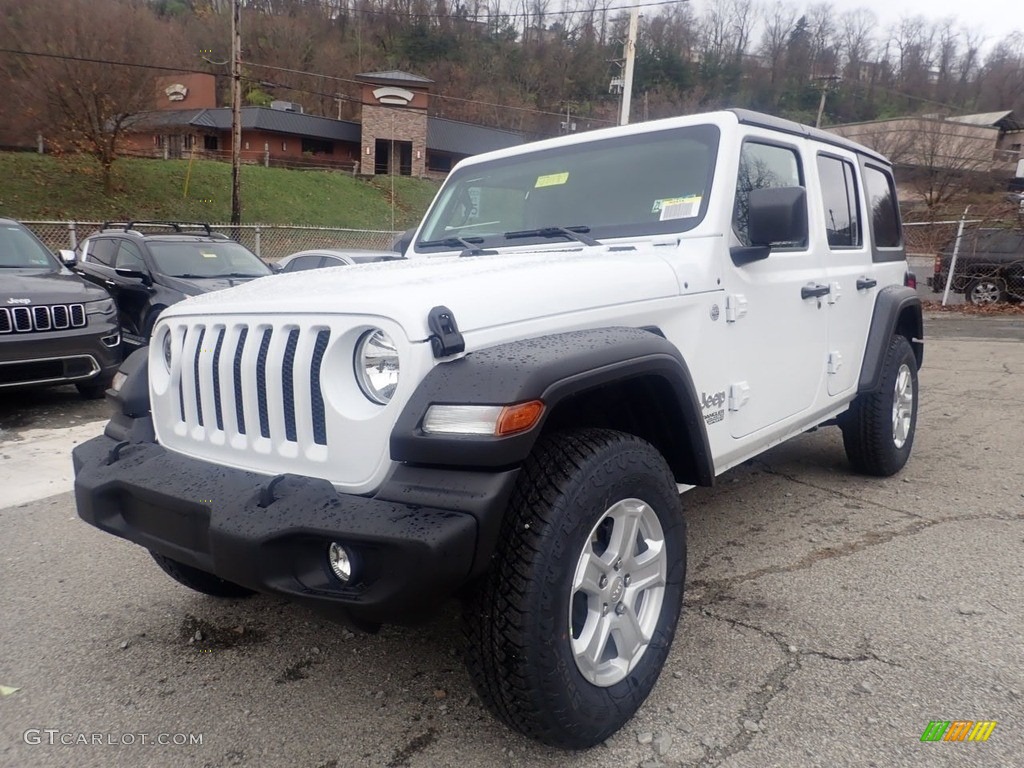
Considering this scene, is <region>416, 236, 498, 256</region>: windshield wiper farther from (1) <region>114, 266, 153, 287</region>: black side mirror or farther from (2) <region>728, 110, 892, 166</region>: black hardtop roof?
(1) <region>114, 266, 153, 287</region>: black side mirror

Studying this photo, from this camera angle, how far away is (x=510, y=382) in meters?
1.83

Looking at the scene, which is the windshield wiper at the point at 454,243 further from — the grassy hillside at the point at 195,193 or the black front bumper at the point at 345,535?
the grassy hillside at the point at 195,193

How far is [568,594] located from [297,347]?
3.22ft

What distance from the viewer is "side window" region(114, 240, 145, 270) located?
28.6ft

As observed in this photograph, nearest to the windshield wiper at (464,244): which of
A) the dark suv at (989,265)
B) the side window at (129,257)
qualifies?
the side window at (129,257)

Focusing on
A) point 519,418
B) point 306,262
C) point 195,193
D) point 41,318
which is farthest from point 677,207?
point 195,193

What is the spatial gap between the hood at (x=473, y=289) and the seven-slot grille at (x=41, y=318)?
409cm

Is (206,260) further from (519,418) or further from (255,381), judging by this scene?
(519,418)

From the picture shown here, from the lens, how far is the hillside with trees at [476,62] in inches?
965

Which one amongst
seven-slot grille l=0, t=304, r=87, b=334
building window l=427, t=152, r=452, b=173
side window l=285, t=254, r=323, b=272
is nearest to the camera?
seven-slot grille l=0, t=304, r=87, b=334

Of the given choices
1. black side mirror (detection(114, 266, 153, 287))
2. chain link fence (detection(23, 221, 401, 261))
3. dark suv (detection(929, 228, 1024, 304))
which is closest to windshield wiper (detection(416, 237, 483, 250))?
black side mirror (detection(114, 266, 153, 287))

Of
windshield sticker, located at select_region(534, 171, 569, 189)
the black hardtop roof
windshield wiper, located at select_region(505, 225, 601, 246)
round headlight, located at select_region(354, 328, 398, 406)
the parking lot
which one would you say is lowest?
the parking lot

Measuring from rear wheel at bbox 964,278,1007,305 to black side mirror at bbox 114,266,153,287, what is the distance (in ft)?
49.0

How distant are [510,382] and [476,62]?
52295mm
